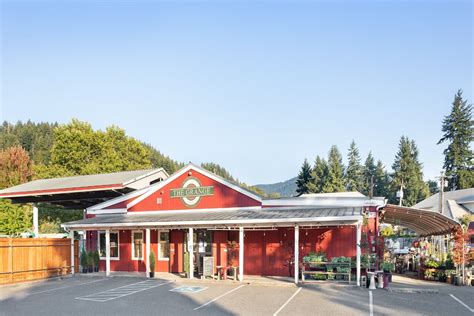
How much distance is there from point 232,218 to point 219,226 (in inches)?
31.5

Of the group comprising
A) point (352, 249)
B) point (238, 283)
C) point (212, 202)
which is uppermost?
point (212, 202)

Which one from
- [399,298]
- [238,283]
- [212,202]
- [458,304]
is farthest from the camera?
[212,202]

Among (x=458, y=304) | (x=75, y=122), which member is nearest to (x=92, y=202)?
(x=458, y=304)

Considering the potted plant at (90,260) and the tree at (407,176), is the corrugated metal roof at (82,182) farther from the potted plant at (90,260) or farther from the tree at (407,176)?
the tree at (407,176)

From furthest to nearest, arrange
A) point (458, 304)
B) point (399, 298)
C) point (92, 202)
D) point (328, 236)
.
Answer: point (92, 202) → point (328, 236) → point (399, 298) → point (458, 304)

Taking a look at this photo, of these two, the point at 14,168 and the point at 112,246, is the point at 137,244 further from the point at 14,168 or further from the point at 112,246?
the point at 14,168

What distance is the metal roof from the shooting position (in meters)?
24.6

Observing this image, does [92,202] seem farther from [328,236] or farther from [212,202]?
[328,236]

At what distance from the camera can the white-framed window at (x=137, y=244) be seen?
73.2 ft

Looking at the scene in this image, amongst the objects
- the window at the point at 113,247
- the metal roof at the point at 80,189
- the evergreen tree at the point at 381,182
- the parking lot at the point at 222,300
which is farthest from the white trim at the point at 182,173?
the evergreen tree at the point at 381,182

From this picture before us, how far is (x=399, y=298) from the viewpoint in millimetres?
13789

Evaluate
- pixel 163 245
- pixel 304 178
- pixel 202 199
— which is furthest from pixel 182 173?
pixel 304 178

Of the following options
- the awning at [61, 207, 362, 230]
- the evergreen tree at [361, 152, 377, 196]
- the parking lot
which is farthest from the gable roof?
the evergreen tree at [361, 152, 377, 196]

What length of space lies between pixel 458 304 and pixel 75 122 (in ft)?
149
